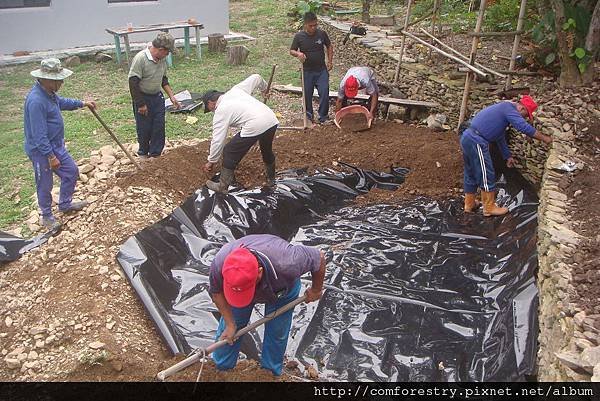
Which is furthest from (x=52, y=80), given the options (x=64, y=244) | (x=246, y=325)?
(x=246, y=325)

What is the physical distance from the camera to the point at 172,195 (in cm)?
573

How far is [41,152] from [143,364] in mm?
2484

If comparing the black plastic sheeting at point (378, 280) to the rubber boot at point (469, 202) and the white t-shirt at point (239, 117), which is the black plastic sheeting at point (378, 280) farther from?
the white t-shirt at point (239, 117)

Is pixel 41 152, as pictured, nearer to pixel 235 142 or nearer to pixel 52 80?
pixel 52 80

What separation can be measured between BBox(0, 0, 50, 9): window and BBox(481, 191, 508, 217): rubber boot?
9.87m

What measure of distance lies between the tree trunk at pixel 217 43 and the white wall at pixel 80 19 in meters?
1.01

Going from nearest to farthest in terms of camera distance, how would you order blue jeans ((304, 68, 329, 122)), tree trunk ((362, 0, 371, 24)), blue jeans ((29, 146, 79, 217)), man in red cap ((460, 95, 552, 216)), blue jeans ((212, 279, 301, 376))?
blue jeans ((212, 279, 301, 376)), blue jeans ((29, 146, 79, 217)), man in red cap ((460, 95, 552, 216)), blue jeans ((304, 68, 329, 122)), tree trunk ((362, 0, 371, 24))

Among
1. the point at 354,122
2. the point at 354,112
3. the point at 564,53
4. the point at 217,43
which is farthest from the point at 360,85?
the point at 217,43

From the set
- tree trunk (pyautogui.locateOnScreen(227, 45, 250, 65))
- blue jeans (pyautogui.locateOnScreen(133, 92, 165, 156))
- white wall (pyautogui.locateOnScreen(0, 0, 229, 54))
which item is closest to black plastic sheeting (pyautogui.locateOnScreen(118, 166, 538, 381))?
blue jeans (pyautogui.locateOnScreen(133, 92, 165, 156))

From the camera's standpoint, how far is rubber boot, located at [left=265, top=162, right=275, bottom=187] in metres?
6.02

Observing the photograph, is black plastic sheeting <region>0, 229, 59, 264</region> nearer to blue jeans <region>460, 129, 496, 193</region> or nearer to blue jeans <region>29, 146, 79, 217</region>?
blue jeans <region>29, 146, 79, 217</region>

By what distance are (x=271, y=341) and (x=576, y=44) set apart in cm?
582

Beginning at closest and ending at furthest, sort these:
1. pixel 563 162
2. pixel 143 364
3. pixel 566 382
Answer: pixel 566 382
pixel 143 364
pixel 563 162

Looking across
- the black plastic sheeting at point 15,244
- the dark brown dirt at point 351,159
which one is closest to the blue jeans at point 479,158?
the dark brown dirt at point 351,159
